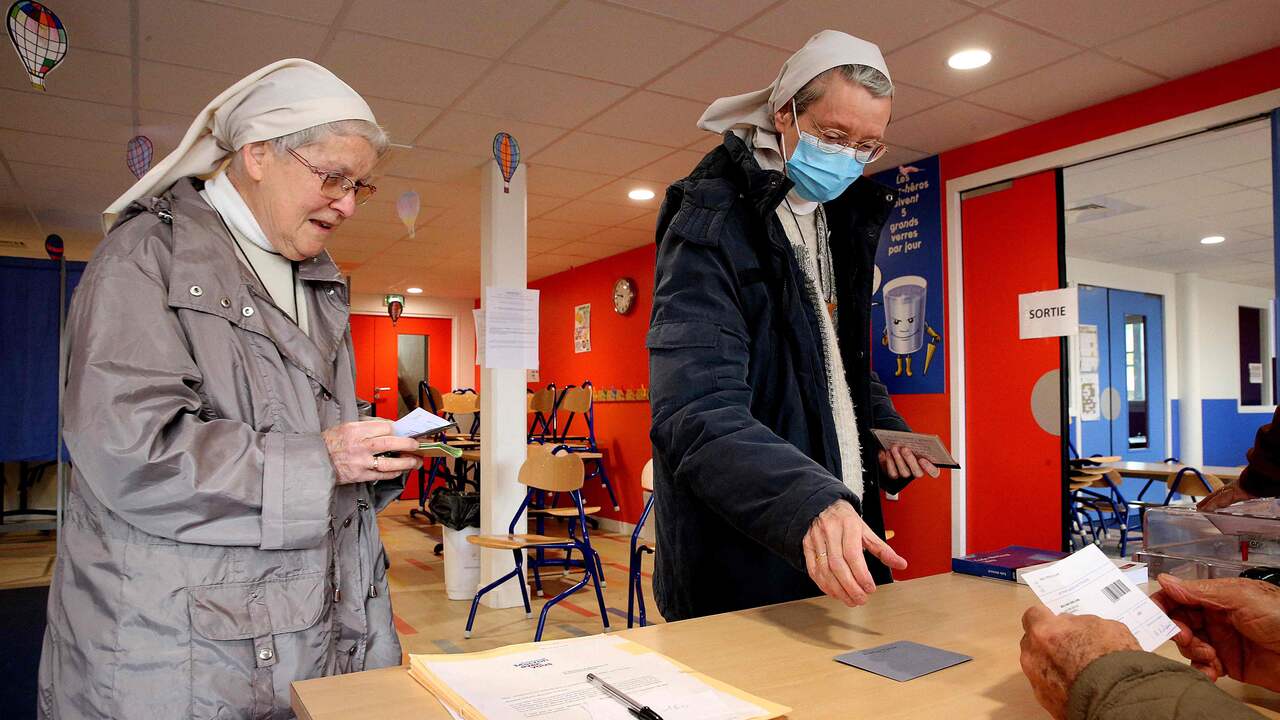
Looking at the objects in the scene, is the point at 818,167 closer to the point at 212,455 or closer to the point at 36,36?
the point at 212,455

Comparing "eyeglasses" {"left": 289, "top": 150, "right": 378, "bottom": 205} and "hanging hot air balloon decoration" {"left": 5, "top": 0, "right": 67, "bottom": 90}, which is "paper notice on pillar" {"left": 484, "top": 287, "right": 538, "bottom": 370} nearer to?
"hanging hot air balloon decoration" {"left": 5, "top": 0, "right": 67, "bottom": 90}

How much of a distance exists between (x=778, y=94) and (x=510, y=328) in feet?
12.4

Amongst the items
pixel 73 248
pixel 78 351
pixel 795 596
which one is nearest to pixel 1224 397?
pixel 795 596

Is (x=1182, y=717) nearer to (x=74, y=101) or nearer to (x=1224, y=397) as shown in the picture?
(x=74, y=101)

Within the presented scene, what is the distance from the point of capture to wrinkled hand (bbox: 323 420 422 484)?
121 cm

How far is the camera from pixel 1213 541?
3.55 feet

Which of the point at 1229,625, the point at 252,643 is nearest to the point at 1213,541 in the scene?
the point at 1229,625

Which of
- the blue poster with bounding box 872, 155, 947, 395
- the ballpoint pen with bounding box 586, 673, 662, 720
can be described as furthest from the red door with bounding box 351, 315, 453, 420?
the ballpoint pen with bounding box 586, 673, 662, 720

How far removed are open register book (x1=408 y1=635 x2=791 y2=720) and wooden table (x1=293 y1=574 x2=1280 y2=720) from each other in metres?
0.03

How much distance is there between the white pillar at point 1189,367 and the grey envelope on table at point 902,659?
9.47 meters

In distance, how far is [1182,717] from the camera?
0.65m

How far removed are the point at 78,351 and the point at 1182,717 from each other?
1.35 meters

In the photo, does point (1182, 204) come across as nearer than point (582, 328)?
Yes

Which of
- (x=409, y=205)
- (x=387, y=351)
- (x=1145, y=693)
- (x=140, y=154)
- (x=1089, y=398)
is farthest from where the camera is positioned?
(x=387, y=351)
